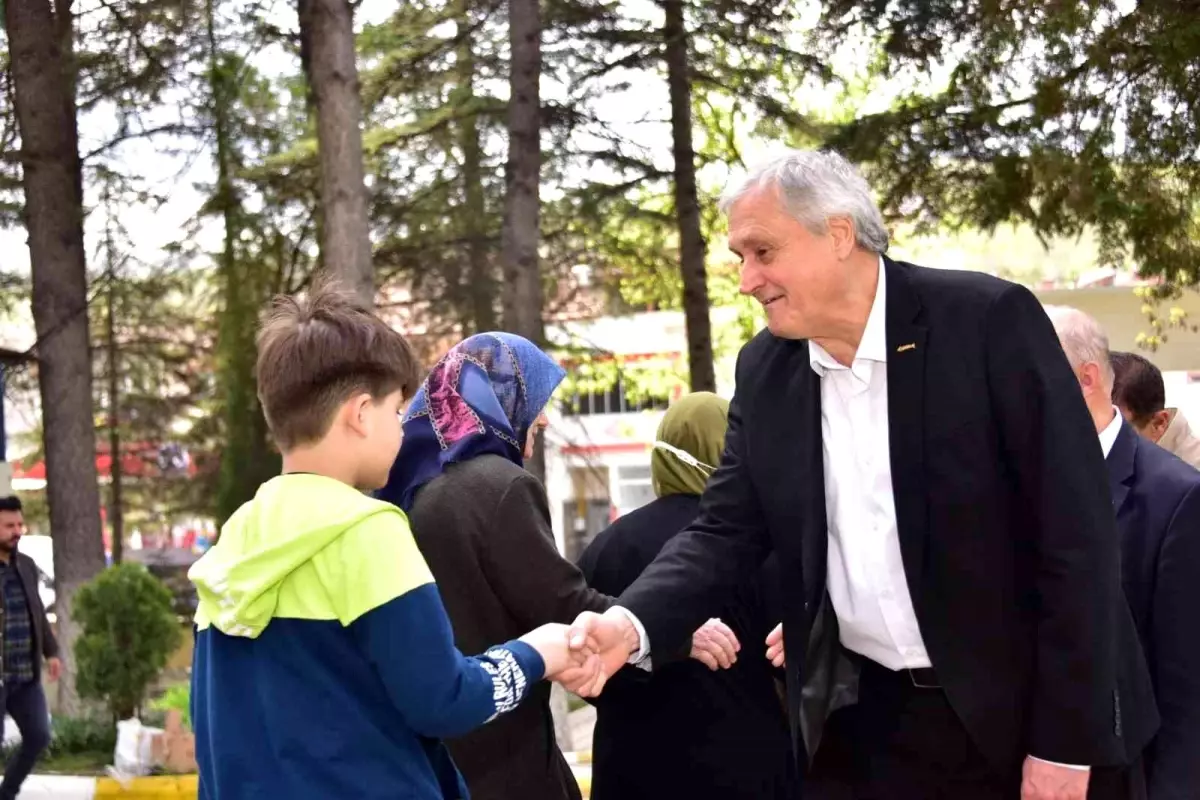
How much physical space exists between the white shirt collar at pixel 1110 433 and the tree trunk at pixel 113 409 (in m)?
15.3

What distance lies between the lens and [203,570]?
2.64 meters

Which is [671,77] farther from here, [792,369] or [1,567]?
[792,369]

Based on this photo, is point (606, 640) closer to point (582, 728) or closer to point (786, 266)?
point (786, 266)

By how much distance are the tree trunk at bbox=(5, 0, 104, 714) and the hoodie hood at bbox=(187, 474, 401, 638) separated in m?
12.2

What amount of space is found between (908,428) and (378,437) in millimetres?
1074

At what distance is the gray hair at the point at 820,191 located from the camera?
3.12 meters

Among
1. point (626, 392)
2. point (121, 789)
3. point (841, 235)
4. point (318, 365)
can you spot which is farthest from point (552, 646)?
point (626, 392)

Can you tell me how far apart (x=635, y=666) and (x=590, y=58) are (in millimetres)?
13330

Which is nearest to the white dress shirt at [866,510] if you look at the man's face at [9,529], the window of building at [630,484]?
the man's face at [9,529]

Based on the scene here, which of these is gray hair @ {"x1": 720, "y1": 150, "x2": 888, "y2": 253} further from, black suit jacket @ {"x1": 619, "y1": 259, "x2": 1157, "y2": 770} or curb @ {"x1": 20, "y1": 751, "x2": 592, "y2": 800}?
curb @ {"x1": 20, "y1": 751, "x2": 592, "y2": 800}

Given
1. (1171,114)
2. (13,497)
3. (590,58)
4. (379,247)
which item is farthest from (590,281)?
(13,497)

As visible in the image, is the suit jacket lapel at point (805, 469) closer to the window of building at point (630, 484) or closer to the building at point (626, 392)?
the building at point (626, 392)

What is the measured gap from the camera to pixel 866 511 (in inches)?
119

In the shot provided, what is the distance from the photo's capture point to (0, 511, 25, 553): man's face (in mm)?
9195
